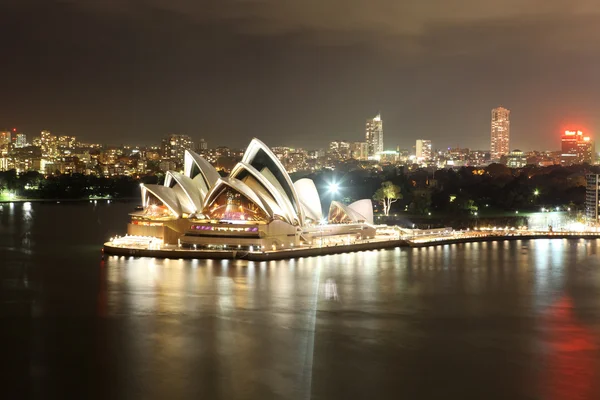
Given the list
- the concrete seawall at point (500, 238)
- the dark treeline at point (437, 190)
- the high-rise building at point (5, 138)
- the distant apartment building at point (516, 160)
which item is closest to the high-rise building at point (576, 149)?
the distant apartment building at point (516, 160)

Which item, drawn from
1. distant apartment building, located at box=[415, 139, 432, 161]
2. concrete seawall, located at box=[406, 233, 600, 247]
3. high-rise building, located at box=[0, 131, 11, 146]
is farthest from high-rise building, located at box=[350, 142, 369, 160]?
concrete seawall, located at box=[406, 233, 600, 247]

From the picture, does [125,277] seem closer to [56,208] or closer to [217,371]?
[217,371]

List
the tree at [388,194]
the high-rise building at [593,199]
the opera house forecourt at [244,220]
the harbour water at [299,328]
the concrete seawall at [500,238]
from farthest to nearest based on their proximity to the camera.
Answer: the tree at [388,194]
the high-rise building at [593,199]
the concrete seawall at [500,238]
the opera house forecourt at [244,220]
the harbour water at [299,328]

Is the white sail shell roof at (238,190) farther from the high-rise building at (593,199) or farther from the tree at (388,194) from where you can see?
the high-rise building at (593,199)

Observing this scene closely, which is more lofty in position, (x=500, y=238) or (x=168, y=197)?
(x=168, y=197)

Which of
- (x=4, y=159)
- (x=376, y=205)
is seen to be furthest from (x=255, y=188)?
(x=4, y=159)

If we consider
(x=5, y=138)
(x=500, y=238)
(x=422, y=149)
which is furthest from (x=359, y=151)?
(x=500, y=238)

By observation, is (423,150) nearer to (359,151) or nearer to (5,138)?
(359,151)
